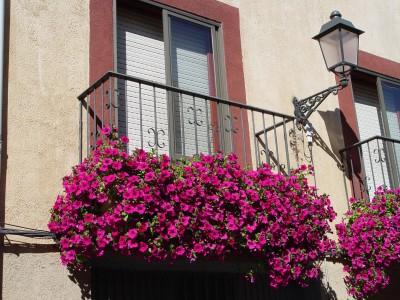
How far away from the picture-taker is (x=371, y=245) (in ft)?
23.4

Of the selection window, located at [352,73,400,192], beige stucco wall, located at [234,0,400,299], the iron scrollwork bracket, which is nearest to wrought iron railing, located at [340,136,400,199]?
window, located at [352,73,400,192]

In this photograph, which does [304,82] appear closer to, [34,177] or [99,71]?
[99,71]

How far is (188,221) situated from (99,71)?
76.3 inches

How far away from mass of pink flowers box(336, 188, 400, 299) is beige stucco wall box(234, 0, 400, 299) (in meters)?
0.40

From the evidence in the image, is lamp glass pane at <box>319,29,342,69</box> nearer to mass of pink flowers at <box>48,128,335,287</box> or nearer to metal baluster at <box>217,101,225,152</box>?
metal baluster at <box>217,101,225,152</box>

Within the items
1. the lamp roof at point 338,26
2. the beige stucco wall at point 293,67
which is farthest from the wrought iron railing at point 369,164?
the lamp roof at point 338,26

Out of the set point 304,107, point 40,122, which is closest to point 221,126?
point 304,107

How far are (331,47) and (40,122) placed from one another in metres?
3.63

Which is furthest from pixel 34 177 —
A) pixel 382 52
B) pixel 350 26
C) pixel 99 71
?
pixel 382 52

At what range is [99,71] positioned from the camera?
21.2 feet

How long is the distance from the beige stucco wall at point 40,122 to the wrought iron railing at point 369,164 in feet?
12.3

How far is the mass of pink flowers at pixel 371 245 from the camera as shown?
7.07m

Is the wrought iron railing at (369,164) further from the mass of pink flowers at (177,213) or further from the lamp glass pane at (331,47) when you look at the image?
the mass of pink flowers at (177,213)

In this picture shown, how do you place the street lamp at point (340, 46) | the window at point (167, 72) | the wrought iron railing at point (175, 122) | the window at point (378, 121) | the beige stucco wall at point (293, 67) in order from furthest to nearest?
the window at point (378, 121) < the beige stucco wall at point (293, 67) < the street lamp at point (340, 46) < the window at point (167, 72) < the wrought iron railing at point (175, 122)
